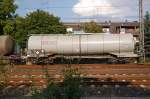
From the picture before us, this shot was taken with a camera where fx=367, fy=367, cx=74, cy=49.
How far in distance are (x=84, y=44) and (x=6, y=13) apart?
22.6 m

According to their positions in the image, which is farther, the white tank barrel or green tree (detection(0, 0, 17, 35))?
green tree (detection(0, 0, 17, 35))

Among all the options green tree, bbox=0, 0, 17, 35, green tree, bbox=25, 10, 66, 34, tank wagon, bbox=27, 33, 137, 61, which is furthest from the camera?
green tree, bbox=25, 10, 66, 34

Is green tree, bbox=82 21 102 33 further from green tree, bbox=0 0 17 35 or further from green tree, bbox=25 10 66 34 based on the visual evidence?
green tree, bbox=0 0 17 35

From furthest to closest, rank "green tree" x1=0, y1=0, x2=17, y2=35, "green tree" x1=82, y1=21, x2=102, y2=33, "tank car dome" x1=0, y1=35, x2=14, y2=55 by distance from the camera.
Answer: "green tree" x1=82, y1=21, x2=102, y2=33
"green tree" x1=0, y1=0, x2=17, y2=35
"tank car dome" x1=0, y1=35, x2=14, y2=55

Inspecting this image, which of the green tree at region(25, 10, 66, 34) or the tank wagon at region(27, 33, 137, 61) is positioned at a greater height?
the green tree at region(25, 10, 66, 34)

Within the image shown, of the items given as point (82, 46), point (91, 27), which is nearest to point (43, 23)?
point (91, 27)

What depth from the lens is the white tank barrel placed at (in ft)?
110

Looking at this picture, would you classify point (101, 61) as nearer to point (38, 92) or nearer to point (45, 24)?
point (38, 92)

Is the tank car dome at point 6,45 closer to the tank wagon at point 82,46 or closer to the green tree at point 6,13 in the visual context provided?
the tank wagon at point 82,46

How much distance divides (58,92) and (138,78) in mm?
10241

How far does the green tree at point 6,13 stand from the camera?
5222 centimetres

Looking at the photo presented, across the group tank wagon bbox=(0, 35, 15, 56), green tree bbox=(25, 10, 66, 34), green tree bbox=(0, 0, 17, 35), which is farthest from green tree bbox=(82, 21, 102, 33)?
tank wagon bbox=(0, 35, 15, 56)

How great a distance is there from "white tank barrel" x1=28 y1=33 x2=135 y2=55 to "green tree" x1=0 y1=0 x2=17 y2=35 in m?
18.5

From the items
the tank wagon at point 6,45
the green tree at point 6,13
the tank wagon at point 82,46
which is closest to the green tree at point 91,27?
the green tree at point 6,13
